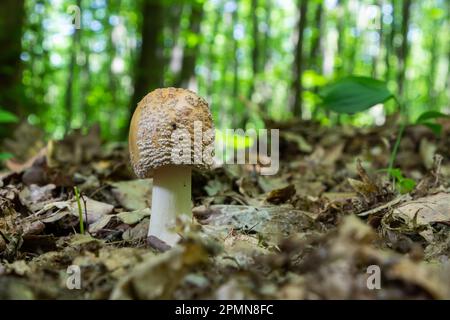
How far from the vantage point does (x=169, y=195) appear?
246cm

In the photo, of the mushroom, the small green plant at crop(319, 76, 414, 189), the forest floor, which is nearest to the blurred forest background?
the small green plant at crop(319, 76, 414, 189)

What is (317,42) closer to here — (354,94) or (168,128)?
(354,94)

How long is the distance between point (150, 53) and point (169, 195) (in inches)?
282

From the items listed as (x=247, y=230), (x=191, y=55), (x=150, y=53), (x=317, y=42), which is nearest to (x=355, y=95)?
(x=247, y=230)

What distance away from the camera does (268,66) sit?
71.9 feet

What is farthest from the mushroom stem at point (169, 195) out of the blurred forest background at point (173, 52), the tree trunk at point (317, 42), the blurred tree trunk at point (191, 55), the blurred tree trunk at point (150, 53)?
the blurred tree trunk at point (191, 55)

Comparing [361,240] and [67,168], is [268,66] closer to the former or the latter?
[67,168]

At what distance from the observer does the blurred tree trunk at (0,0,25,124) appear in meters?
6.24

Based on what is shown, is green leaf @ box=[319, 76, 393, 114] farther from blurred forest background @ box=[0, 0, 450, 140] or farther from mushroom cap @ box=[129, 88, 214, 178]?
mushroom cap @ box=[129, 88, 214, 178]

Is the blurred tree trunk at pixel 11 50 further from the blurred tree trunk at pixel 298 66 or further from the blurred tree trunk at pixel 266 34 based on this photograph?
the blurred tree trunk at pixel 266 34

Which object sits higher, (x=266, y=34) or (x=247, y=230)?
(x=266, y=34)

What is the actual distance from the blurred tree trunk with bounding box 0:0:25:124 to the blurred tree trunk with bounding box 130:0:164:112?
8.00ft

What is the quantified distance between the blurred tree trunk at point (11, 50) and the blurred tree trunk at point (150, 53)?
8.00 ft

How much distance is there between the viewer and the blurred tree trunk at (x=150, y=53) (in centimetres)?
873
